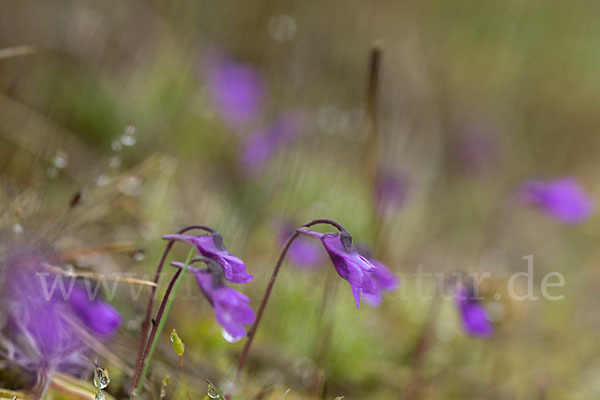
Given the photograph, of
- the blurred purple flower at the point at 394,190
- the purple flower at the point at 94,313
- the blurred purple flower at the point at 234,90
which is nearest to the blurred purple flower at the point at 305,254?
the blurred purple flower at the point at 394,190

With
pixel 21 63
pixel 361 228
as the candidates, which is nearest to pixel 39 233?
pixel 21 63

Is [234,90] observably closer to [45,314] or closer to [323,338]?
[323,338]

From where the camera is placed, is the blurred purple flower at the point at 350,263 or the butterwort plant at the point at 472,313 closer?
the blurred purple flower at the point at 350,263

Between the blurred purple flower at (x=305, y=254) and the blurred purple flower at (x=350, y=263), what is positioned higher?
the blurred purple flower at (x=350, y=263)

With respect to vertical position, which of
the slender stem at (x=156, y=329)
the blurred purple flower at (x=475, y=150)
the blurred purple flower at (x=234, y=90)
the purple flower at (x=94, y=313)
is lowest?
the purple flower at (x=94, y=313)

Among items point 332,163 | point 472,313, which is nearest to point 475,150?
point 332,163

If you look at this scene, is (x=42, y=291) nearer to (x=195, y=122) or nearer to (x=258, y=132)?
(x=258, y=132)

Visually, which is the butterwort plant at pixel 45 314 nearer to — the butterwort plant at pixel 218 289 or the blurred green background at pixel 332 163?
the blurred green background at pixel 332 163
